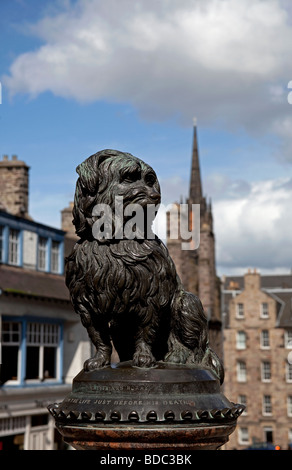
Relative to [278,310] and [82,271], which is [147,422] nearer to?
[82,271]

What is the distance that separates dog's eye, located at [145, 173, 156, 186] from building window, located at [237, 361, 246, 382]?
42586 millimetres

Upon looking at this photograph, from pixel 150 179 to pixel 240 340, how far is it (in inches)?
1707

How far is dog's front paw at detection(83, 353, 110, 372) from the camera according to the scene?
530cm

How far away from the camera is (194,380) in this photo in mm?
5086

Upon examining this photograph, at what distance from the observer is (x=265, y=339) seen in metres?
46.5

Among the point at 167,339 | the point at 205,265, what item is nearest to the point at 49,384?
the point at 167,339

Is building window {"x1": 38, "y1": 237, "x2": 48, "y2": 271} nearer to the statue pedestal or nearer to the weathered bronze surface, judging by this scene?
the weathered bronze surface

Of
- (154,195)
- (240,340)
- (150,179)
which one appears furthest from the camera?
(240,340)

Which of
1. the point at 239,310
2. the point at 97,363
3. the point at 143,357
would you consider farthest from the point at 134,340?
the point at 239,310

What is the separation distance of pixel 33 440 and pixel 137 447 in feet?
58.8

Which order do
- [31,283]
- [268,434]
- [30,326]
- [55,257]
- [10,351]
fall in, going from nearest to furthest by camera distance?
[10,351] < [30,326] < [31,283] < [55,257] < [268,434]

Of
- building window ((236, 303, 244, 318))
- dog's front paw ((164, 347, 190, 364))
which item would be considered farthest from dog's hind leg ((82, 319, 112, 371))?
building window ((236, 303, 244, 318))

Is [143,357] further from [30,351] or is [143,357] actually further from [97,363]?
[30,351]

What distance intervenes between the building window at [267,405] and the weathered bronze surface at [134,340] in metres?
41.5
